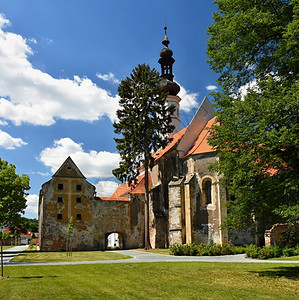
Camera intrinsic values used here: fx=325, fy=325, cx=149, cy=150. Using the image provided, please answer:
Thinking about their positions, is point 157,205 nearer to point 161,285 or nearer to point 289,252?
point 289,252

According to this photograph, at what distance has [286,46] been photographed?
1198cm

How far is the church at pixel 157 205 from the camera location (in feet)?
94.4

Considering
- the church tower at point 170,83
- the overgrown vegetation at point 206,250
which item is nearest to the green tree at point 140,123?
the overgrown vegetation at point 206,250

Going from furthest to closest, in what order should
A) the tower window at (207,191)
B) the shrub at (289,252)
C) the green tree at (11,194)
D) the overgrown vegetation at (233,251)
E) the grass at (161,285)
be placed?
the tower window at (207,191)
the green tree at (11,194)
the shrub at (289,252)
the overgrown vegetation at (233,251)
the grass at (161,285)

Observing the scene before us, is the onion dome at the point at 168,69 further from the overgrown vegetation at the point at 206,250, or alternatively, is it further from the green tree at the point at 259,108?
the green tree at the point at 259,108

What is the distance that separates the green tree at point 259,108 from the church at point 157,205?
561 inches

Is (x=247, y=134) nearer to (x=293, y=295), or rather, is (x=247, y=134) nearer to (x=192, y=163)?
(x=293, y=295)

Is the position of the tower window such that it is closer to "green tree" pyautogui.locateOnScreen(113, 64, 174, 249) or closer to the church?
the church

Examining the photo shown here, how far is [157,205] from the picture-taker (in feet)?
115

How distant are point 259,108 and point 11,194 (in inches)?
886

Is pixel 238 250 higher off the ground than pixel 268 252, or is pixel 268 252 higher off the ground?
pixel 268 252

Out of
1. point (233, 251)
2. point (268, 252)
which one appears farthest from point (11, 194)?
point (268, 252)

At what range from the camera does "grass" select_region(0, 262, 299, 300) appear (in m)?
9.01

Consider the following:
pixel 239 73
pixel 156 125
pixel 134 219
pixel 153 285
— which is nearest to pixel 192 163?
pixel 156 125
